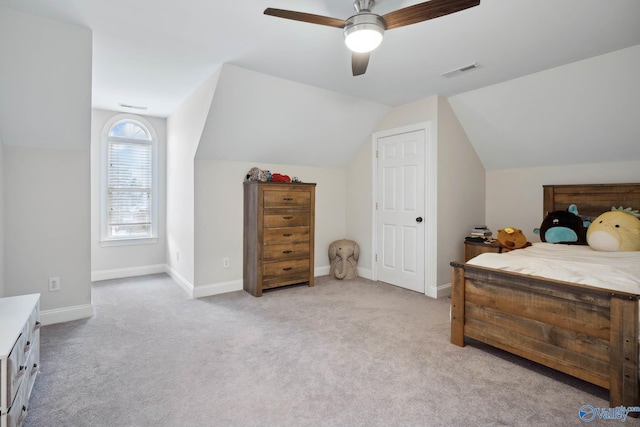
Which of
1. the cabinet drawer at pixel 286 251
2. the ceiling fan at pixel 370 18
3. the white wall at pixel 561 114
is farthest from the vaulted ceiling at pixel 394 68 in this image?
the cabinet drawer at pixel 286 251

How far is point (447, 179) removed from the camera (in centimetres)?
388

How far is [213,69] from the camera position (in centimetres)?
322

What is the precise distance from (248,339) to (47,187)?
7.36ft

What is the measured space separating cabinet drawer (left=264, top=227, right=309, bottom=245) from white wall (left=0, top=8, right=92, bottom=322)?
1.77 m

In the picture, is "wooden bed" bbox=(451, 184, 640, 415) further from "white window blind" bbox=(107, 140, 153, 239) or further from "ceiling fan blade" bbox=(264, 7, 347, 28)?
"white window blind" bbox=(107, 140, 153, 239)

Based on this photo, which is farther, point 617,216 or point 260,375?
point 617,216

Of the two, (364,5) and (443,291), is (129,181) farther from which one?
(443,291)

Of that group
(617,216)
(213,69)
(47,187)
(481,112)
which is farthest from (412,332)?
(47,187)

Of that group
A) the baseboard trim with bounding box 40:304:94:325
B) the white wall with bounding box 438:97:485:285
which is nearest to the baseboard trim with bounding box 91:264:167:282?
the baseboard trim with bounding box 40:304:94:325

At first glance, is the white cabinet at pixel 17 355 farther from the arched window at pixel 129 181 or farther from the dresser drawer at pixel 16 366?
the arched window at pixel 129 181

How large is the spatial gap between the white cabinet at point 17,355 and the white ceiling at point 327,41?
78.0 inches

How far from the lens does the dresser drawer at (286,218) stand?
151 inches

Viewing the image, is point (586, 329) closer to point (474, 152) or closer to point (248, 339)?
point (248, 339)

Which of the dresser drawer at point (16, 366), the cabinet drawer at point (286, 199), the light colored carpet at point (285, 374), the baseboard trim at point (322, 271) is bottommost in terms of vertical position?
the light colored carpet at point (285, 374)
